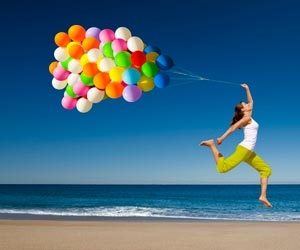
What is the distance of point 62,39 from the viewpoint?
795cm

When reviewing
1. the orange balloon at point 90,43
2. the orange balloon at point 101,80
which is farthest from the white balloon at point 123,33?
the orange balloon at point 101,80

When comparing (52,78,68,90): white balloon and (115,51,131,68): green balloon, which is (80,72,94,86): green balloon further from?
(52,78,68,90): white balloon

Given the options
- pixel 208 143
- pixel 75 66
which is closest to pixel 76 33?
pixel 75 66

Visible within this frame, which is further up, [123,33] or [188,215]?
[123,33]

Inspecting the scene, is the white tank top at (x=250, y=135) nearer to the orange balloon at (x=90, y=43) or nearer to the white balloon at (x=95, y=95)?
the white balloon at (x=95, y=95)

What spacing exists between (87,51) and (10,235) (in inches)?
422

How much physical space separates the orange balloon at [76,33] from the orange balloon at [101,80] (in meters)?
0.86

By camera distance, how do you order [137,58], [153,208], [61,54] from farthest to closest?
[153,208] → [61,54] → [137,58]

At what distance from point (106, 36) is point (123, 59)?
22.8 inches

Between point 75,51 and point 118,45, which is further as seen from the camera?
point 75,51

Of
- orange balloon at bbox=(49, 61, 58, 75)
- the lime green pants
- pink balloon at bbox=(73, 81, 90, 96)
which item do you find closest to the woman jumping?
the lime green pants

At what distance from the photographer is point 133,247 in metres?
14.5

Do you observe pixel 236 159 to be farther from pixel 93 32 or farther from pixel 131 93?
pixel 93 32

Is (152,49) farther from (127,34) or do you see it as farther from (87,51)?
(87,51)
